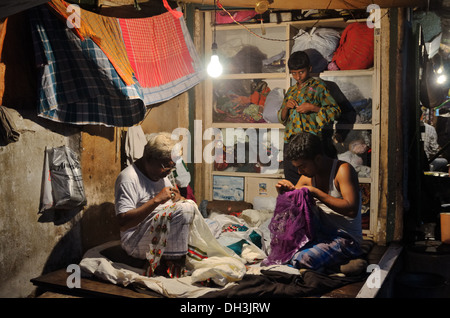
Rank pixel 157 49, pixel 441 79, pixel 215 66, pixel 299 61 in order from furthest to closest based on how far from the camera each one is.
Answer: pixel 441 79
pixel 215 66
pixel 299 61
pixel 157 49

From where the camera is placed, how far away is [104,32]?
516 centimetres

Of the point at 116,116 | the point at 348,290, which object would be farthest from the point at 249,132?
the point at 348,290

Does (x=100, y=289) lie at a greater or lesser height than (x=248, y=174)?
lesser

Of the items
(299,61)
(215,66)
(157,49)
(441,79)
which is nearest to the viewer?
(157,49)

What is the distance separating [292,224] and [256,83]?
3.18 meters

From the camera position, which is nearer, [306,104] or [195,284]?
[195,284]

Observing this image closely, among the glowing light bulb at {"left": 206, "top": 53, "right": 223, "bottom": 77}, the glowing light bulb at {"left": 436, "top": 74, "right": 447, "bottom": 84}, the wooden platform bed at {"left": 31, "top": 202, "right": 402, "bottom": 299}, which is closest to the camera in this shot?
the wooden platform bed at {"left": 31, "top": 202, "right": 402, "bottom": 299}

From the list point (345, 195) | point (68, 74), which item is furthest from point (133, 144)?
point (345, 195)

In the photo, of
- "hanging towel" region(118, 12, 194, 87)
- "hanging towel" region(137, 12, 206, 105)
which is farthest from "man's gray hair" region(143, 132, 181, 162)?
"hanging towel" region(118, 12, 194, 87)

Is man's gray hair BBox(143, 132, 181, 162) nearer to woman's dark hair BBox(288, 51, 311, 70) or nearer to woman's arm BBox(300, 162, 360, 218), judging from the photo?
woman's arm BBox(300, 162, 360, 218)

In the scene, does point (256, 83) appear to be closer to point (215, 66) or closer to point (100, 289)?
point (215, 66)

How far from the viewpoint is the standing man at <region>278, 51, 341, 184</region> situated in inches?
246

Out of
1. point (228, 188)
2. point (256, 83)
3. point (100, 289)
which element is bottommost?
point (100, 289)

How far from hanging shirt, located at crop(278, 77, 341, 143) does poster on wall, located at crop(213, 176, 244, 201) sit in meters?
1.29
